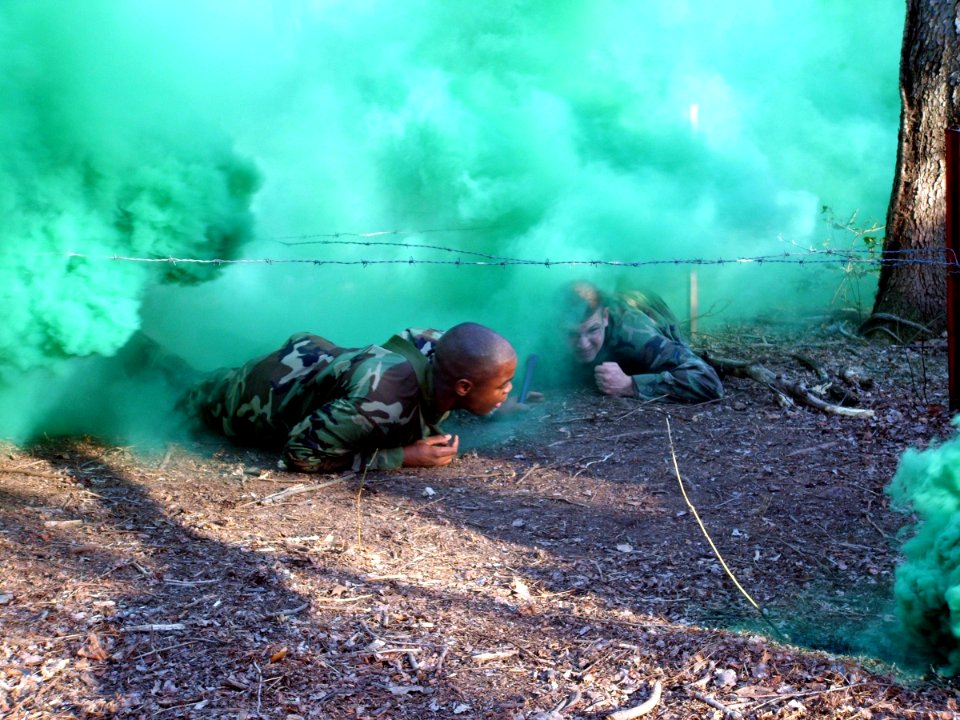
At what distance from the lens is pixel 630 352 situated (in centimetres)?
610

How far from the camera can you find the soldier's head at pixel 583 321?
19.5 ft

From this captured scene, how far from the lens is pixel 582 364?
6.10 meters

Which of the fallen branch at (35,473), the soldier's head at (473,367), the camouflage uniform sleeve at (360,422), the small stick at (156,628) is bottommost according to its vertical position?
the small stick at (156,628)

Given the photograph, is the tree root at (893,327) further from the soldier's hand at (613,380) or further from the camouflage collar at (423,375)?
the camouflage collar at (423,375)

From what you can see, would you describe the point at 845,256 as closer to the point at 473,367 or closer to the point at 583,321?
the point at 583,321

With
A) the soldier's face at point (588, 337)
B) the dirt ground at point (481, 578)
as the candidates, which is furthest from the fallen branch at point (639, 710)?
the soldier's face at point (588, 337)

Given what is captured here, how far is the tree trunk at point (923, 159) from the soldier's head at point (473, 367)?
3326 mm

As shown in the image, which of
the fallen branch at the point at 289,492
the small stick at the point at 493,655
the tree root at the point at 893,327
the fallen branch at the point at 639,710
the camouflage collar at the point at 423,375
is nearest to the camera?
the fallen branch at the point at 639,710

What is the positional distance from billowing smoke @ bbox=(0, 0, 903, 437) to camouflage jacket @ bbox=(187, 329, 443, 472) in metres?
0.52

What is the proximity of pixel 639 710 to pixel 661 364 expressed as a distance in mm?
3790

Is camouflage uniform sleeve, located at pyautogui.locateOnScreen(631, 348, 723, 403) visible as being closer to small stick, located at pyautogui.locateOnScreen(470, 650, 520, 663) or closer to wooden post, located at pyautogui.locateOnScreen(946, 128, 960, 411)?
wooden post, located at pyautogui.locateOnScreen(946, 128, 960, 411)

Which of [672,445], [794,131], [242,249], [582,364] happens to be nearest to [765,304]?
[794,131]

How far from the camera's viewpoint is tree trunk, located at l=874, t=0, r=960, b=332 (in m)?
6.22

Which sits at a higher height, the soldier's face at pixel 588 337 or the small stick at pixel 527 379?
the soldier's face at pixel 588 337
